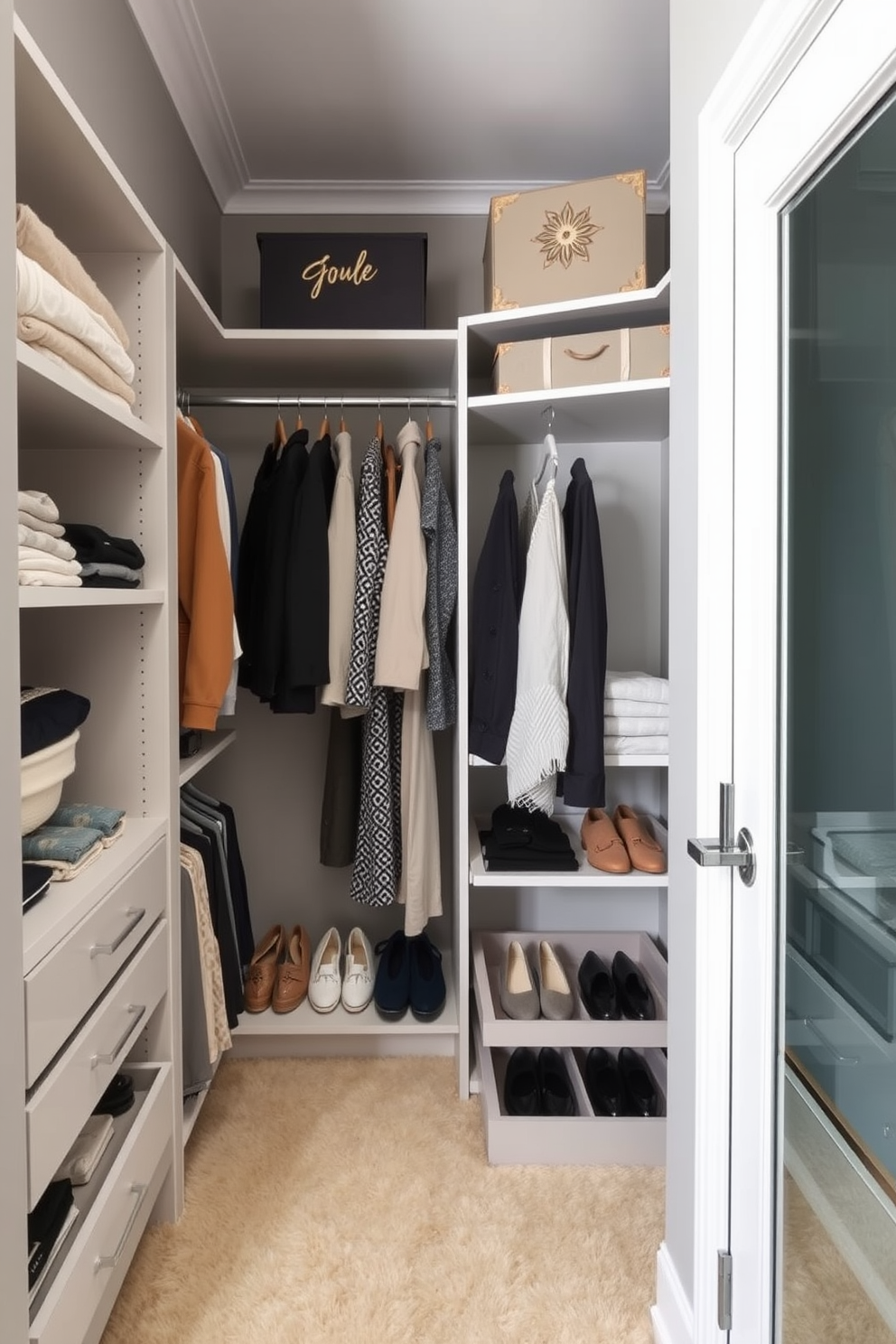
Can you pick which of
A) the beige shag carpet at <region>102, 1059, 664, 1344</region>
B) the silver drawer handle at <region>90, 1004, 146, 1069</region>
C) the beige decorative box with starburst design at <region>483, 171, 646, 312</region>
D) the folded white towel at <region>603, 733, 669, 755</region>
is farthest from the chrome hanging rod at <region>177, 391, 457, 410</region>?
the beige shag carpet at <region>102, 1059, 664, 1344</region>

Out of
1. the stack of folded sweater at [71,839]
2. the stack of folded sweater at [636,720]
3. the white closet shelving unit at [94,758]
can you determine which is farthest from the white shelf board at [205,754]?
the stack of folded sweater at [636,720]

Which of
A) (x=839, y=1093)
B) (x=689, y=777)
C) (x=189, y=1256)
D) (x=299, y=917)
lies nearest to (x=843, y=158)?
(x=689, y=777)

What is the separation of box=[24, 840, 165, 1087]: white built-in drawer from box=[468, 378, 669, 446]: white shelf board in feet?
4.48

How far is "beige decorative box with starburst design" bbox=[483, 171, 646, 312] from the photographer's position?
2031 millimetres

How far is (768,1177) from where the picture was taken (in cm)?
119

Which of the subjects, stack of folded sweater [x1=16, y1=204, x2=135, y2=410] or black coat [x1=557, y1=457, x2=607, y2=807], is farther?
black coat [x1=557, y1=457, x2=607, y2=807]

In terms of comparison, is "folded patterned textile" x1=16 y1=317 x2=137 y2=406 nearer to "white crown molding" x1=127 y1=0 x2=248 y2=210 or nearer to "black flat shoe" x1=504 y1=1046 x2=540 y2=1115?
"white crown molding" x1=127 y1=0 x2=248 y2=210

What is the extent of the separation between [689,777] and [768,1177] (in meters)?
0.58

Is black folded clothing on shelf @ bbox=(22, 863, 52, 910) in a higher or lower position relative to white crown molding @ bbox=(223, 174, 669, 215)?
lower

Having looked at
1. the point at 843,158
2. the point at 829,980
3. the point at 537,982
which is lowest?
the point at 537,982

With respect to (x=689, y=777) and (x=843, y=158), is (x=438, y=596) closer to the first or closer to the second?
(x=689, y=777)

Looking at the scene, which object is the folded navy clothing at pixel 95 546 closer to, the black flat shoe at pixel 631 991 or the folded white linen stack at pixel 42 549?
the folded white linen stack at pixel 42 549

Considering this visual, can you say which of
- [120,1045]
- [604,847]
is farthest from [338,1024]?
[120,1045]

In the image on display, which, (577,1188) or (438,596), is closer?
(577,1188)
